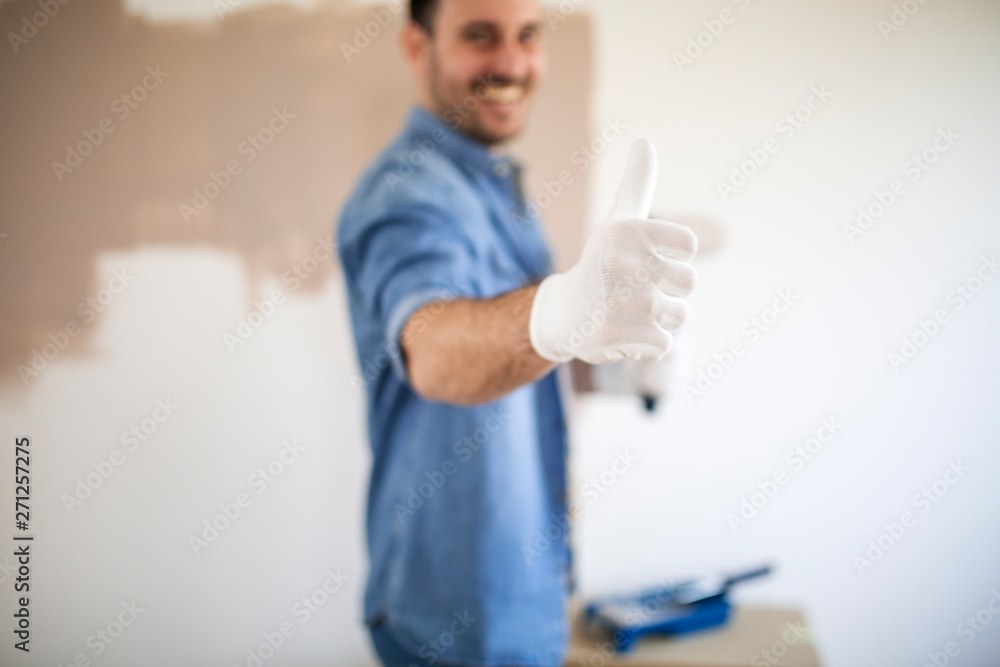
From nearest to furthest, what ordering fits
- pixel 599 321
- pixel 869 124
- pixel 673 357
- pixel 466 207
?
1. pixel 599 321
2. pixel 466 207
3. pixel 673 357
4. pixel 869 124

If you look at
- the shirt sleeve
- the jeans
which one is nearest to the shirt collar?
the shirt sleeve

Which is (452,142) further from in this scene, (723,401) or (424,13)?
(723,401)

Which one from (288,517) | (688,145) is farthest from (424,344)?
(688,145)

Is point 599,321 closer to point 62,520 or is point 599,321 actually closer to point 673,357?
point 673,357

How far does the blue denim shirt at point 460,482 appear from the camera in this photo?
978mm

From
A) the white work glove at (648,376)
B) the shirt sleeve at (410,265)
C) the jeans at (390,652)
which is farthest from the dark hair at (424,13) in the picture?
the jeans at (390,652)

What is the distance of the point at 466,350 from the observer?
2.33 ft

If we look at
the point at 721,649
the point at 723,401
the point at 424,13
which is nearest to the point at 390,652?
the point at 721,649

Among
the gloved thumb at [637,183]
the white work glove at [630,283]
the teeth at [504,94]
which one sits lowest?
the teeth at [504,94]

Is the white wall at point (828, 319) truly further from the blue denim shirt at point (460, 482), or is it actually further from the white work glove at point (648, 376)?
the blue denim shirt at point (460, 482)

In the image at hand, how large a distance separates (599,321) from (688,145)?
78 cm

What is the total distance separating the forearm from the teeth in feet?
1.87

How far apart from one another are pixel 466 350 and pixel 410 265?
0.51 ft

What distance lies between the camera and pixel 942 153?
4.01 feet
